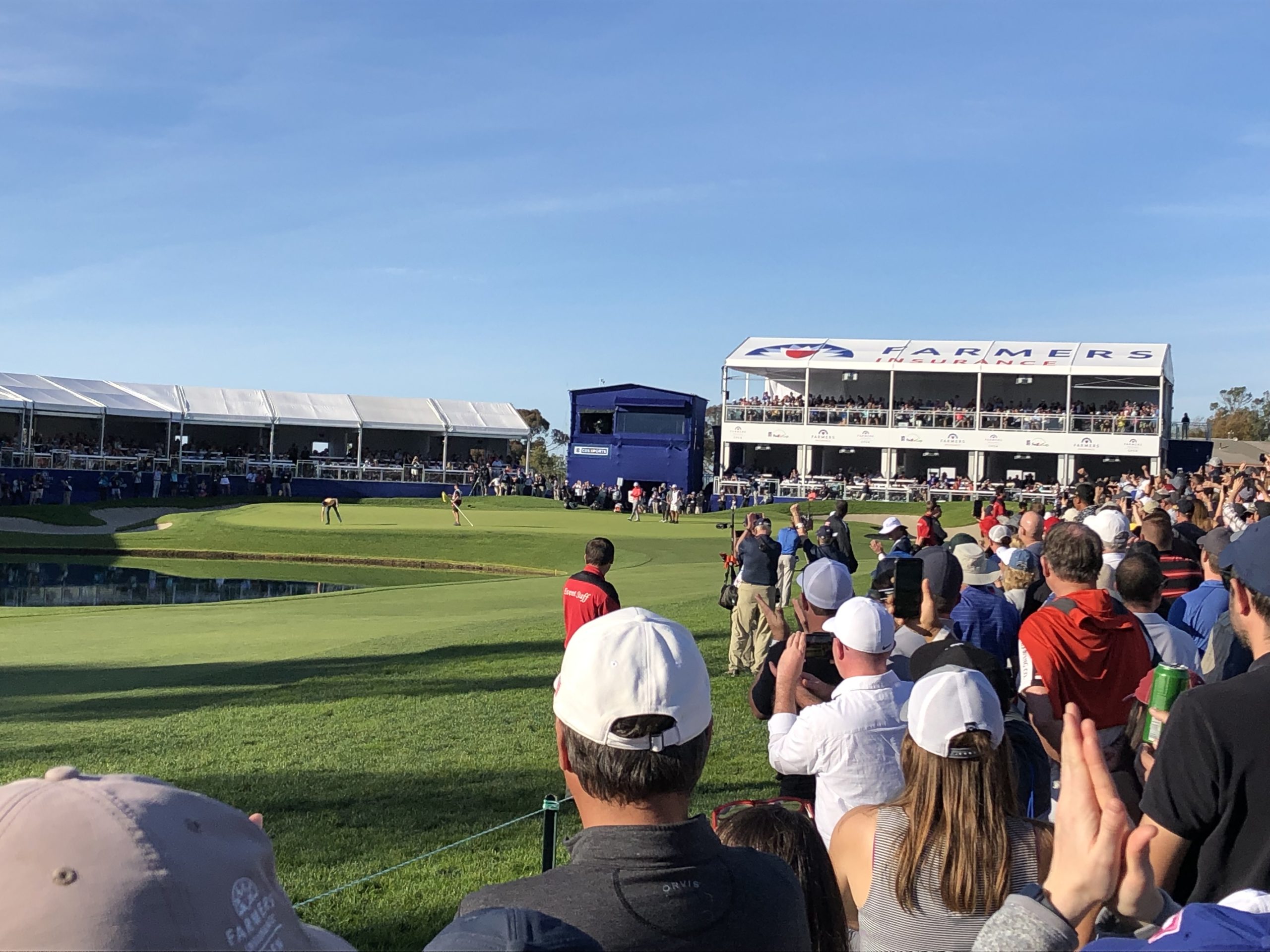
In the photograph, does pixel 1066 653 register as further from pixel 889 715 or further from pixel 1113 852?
pixel 1113 852

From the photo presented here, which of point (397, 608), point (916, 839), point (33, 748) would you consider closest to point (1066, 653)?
point (916, 839)

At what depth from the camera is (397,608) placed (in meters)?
21.3

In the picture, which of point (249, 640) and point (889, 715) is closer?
point (889, 715)

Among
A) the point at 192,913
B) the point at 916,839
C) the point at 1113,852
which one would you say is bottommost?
the point at 916,839

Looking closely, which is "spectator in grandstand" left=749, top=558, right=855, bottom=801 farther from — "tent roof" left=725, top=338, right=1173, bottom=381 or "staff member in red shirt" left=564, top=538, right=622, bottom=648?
"tent roof" left=725, top=338, right=1173, bottom=381

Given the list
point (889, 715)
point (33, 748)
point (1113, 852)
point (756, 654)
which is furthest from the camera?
point (756, 654)

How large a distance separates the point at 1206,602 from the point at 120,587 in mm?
26179

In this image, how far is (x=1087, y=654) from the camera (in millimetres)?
5438

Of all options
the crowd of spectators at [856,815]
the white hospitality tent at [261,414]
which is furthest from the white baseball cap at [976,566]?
the white hospitality tent at [261,414]

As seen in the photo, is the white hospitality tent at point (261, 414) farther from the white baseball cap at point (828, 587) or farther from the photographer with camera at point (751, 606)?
the white baseball cap at point (828, 587)

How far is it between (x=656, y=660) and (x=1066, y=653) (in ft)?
11.6

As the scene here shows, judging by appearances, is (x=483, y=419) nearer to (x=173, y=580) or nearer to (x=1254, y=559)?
(x=173, y=580)

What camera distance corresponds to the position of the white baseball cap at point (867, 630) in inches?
181

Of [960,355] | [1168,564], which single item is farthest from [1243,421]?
[1168,564]
